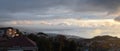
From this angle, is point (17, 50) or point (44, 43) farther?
point (44, 43)

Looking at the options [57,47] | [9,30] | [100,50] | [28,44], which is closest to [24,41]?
[28,44]

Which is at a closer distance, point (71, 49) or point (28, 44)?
point (28, 44)

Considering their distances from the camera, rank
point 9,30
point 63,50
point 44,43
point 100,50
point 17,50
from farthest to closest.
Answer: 1. point 100,50
2. point 9,30
3. point 63,50
4. point 44,43
5. point 17,50

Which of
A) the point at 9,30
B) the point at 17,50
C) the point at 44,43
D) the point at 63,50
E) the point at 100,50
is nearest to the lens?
the point at 17,50

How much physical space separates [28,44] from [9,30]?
99.4 ft

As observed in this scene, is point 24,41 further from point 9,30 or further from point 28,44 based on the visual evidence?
point 9,30

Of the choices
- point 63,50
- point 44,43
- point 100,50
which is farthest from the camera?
point 100,50

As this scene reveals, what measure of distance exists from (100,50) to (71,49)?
52244mm

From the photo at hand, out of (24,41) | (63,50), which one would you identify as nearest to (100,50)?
(63,50)

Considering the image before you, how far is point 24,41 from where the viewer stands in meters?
64.1

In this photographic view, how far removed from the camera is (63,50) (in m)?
76.2

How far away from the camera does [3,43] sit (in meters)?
64.1

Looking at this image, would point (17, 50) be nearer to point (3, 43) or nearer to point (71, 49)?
point (3, 43)

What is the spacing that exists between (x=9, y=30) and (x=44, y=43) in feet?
78.6
